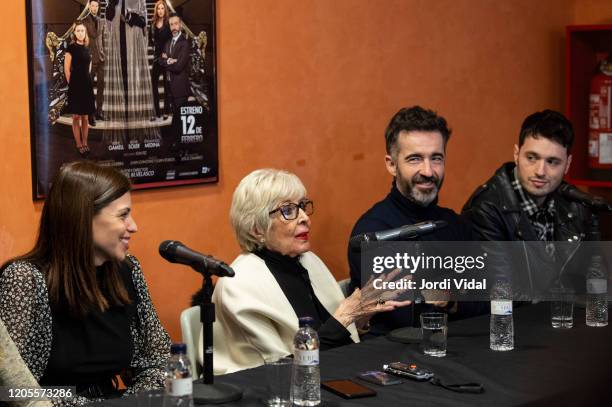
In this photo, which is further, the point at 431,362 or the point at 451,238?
the point at 451,238

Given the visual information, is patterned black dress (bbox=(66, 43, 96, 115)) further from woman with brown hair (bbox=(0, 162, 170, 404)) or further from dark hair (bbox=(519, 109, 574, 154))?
dark hair (bbox=(519, 109, 574, 154))

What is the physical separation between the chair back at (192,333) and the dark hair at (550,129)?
6.15 feet

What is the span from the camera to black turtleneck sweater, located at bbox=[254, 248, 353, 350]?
359cm

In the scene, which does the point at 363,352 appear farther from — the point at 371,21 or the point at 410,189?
the point at 371,21

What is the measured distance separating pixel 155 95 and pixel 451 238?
139 cm

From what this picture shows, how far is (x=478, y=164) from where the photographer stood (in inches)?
220

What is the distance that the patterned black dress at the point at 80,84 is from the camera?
367cm

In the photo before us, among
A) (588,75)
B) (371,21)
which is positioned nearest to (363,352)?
(371,21)

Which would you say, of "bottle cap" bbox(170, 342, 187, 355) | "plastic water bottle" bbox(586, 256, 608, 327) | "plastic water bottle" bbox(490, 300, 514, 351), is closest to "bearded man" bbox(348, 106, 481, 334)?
"plastic water bottle" bbox(586, 256, 608, 327)

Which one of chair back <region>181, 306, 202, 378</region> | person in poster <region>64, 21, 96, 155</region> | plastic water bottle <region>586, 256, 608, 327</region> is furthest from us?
plastic water bottle <region>586, 256, 608, 327</region>

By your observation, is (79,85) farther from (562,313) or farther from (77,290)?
(562,313)

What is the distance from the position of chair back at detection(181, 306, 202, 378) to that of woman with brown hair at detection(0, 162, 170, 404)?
182mm

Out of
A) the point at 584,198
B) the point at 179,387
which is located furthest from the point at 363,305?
the point at 179,387

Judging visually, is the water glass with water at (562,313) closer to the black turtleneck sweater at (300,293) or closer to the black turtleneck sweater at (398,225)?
the black turtleneck sweater at (398,225)
